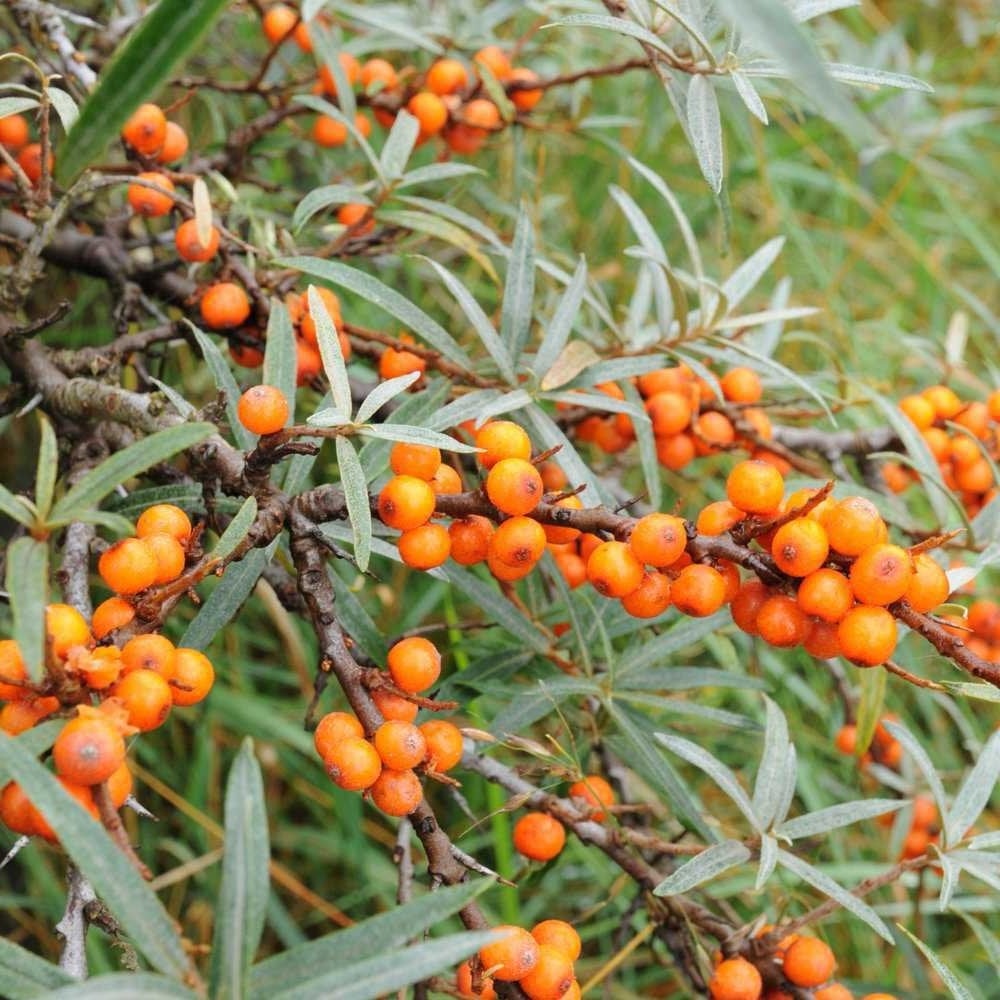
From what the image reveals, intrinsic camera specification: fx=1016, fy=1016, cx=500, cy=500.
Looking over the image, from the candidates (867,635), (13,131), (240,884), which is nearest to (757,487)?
(867,635)

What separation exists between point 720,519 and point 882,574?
20 centimetres

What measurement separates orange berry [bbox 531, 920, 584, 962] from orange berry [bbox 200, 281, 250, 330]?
0.94m

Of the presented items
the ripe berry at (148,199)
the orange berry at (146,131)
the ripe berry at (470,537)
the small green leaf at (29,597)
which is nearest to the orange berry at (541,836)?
the ripe berry at (470,537)

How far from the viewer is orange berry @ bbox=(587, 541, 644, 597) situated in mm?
1082

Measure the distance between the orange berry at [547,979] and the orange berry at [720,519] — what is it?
48 centimetres

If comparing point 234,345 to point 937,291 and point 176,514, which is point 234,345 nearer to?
point 176,514

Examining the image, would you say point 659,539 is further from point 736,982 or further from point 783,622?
point 736,982

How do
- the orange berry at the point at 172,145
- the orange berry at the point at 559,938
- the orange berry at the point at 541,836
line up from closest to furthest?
the orange berry at the point at 559,938, the orange berry at the point at 541,836, the orange berry at the point at 172,145

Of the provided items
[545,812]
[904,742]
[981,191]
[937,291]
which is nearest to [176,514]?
[545,812]

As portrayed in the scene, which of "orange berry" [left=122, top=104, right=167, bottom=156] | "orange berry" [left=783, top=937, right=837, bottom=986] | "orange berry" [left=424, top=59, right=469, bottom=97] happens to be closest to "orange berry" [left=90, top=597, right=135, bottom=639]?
"orange berry" [left=122, top=104, right=167, bottom=156]

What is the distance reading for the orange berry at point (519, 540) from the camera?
1.08 meters

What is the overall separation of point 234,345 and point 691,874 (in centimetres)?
103

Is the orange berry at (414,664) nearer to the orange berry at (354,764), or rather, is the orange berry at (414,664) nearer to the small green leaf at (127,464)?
the orange berry at (354,764)

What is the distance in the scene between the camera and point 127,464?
3.14 feet
